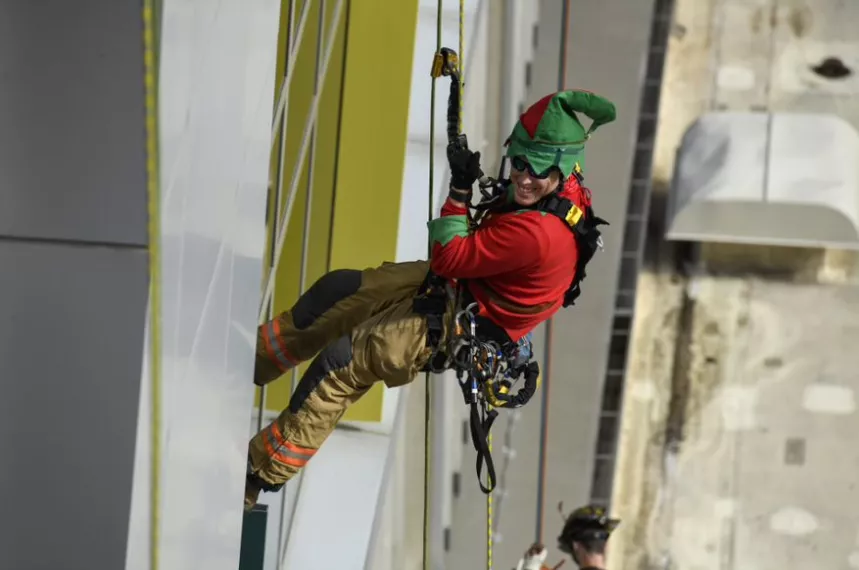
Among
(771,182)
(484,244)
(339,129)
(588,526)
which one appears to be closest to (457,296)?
(484,244)

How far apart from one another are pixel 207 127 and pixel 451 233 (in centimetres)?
113

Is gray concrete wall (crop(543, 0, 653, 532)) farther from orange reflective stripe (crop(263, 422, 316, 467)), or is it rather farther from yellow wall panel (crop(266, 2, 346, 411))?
orange reflective stripe (crop(263, 422, 316, 467))

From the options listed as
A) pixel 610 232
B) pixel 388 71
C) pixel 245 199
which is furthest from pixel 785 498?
pixel 245 199

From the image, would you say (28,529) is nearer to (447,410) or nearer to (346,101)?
(346,101)

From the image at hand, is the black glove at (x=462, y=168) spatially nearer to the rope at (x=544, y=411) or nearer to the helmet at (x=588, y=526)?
the helmet at (x=588, y=526)

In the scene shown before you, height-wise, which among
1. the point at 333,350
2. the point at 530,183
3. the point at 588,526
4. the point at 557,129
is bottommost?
the point at 588,526

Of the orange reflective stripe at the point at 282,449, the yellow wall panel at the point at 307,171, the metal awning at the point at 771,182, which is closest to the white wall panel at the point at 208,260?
the orange reflective stripe at the point at 282,449

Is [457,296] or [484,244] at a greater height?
[484,244]

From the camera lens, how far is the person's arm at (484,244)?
259 cm

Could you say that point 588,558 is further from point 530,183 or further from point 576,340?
point 576,340

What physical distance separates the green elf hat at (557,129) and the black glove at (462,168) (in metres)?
0.13

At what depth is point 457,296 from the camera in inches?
115

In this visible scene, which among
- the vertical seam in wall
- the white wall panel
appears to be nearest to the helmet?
the vertical seam in wall

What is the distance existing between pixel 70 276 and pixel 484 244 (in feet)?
4.81
